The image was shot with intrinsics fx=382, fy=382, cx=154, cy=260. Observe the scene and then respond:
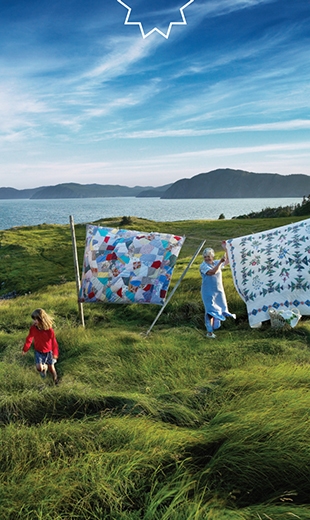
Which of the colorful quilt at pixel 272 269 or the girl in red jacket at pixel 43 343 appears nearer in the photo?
the girl in red jacket at pixel 43 343

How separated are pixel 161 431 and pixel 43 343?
13.2 feet

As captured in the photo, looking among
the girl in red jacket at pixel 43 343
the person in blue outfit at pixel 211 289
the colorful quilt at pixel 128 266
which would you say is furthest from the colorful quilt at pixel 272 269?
the girl in red jacket at pixel 43 343

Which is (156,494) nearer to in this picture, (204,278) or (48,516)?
(48,516)

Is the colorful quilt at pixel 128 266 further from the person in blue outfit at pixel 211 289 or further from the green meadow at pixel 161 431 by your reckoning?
the green meadow at pixel 161 431

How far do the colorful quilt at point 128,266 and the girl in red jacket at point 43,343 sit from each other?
11.0 ft

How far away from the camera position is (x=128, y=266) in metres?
11.1

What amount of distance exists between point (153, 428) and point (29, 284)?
2644 centimetres

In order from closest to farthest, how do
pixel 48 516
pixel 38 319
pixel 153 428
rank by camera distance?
pixel 48 516, pixel 153 428, pixel 38 319

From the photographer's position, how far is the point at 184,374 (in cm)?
680

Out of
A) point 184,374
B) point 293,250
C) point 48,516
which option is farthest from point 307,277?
point 48,516

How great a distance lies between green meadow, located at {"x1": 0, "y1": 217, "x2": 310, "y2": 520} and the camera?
3631mm

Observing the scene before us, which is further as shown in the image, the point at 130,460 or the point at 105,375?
the point at 105,375

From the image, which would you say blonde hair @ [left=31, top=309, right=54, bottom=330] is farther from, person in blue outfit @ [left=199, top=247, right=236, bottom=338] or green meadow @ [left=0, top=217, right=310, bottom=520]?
person in blue outfit @ [left=199, top=247, right=236, bottom=338]

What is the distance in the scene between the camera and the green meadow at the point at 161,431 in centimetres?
363
